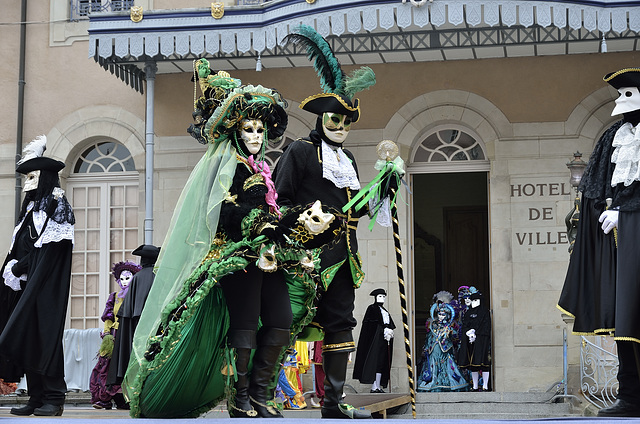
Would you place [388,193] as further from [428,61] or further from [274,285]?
[428,61]

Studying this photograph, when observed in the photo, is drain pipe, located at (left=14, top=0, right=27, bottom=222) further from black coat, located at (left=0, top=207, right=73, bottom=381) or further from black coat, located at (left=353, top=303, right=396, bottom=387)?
black coat, located at (left=0, top=207, right=73, bottom=381)

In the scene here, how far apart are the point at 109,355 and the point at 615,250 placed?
722 centimetres

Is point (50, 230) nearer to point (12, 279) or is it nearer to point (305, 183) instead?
point (12, 279)

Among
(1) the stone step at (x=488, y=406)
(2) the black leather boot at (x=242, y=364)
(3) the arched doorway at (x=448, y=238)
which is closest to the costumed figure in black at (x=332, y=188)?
(2) the black leather boot at (x=242, y=364)

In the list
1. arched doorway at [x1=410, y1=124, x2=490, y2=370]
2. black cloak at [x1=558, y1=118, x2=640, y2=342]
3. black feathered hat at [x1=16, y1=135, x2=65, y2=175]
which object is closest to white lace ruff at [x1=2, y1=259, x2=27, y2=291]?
black feathered hat at [x1=16, y1=135, x2=65, y2=175]

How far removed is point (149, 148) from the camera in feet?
46.1

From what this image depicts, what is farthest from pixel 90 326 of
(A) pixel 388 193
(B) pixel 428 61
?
(A) pixel 388 193

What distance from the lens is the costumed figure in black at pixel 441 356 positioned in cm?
1352

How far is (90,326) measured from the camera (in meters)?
15.1

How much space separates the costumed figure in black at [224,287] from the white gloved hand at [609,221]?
5.86ft

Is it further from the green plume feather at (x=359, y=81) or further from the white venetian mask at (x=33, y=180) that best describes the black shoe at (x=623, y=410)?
the white venetian mask at (x=33, y=180)

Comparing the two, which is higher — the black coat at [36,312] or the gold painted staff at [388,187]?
the gold painted staff at [388,187]

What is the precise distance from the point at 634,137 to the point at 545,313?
7.48 meters

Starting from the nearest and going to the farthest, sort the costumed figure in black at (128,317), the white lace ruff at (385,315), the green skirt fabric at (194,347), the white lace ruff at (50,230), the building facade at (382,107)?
the green skirt fabric at (194,347)
the white lace ruff at (50,230)
the costumed figure in black at (128,317)
the building facade at (382,107)
the white lace ruff at (385,315)
